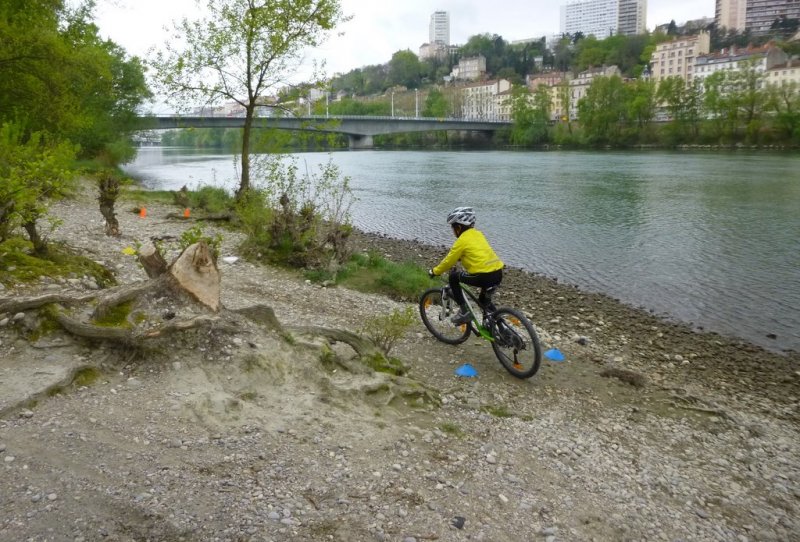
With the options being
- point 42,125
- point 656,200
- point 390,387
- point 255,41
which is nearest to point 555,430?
point 390,387

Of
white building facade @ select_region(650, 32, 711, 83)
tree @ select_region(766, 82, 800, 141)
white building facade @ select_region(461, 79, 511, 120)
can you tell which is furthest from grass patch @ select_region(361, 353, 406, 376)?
white building facade @ select_region(650, 32, 711, 83)

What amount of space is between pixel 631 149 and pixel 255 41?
80.0 m

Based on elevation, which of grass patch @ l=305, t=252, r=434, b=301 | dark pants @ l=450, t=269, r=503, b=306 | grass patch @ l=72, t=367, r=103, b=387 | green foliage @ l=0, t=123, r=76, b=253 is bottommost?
grass patch @ l=305, t=252, r=434, b=301

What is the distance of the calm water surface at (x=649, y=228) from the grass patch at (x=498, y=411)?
302 inches

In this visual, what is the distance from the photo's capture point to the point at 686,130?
89.4 m

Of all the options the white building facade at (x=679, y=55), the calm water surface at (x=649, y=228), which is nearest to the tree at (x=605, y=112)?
the calm water surface at (x=649, y=228)

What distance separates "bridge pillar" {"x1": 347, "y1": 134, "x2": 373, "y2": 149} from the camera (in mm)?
99287

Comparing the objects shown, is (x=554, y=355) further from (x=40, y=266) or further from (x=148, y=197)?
(x=148, y=197)

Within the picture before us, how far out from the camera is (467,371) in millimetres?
8773

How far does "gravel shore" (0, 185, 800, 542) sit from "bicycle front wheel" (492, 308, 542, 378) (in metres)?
0.23

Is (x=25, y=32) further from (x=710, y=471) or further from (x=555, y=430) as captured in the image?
(x=710, y=471)

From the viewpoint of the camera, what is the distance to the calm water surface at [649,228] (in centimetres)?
1588

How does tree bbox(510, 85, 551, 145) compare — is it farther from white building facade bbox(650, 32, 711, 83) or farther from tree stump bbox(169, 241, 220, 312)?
tree stump bbox(169, 241, 220, 312)

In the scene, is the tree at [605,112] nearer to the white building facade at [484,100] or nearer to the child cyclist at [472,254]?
the white building facade at [484,100]
